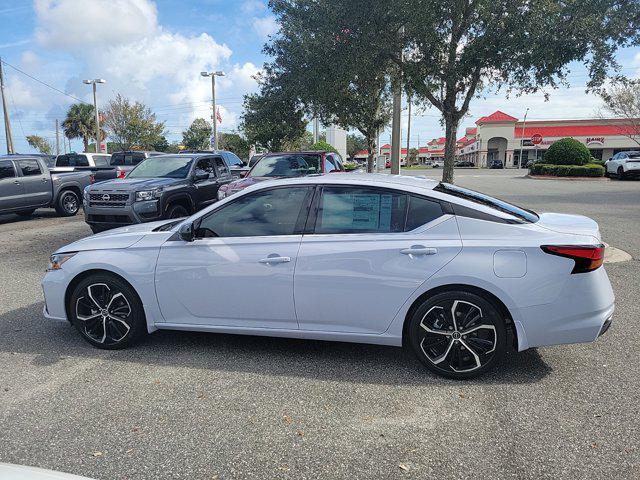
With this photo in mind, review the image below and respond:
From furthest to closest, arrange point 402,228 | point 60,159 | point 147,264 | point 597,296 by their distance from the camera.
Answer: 1. point 60,159
2. point 147,264
3. point 402,228
4. point 597,296

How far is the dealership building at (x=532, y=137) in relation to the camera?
213 feet

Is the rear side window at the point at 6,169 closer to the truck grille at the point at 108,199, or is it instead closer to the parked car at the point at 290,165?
the truck grille at the point at 108,199

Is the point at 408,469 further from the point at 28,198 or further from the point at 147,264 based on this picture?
the point at 28,198

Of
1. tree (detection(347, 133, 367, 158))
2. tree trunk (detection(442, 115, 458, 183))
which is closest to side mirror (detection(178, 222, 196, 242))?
tree trunk (detection(442, 115, 458, 183))

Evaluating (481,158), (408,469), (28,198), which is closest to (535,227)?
(408,469)

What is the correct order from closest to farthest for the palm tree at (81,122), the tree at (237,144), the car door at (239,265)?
the car door at (239,265), the tree at (237,144), the palm tree at (81,122)

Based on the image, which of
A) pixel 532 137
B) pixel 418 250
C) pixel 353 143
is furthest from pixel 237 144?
pixel 353 143

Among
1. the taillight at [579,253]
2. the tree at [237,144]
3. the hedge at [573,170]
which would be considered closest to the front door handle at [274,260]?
the taillight at [579,253]

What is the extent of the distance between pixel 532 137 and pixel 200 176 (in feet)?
225

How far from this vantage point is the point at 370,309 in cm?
388

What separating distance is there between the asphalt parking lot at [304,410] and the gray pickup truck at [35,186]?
32.4 ft

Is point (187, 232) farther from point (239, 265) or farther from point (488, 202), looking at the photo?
point (488, 202)

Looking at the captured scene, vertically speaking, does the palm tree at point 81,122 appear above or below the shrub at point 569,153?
above

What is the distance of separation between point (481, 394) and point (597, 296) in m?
1.12
